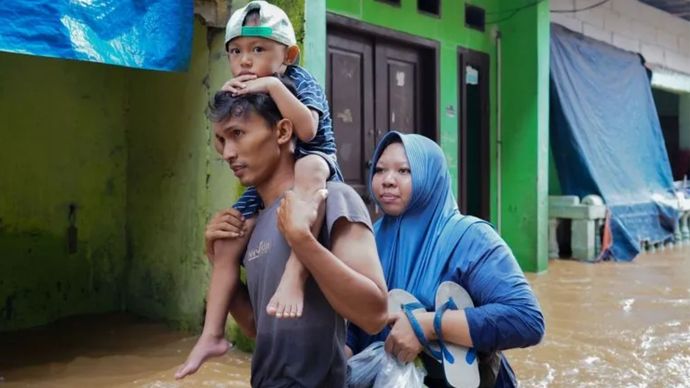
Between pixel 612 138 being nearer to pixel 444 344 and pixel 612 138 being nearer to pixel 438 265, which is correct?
pixel 438 265

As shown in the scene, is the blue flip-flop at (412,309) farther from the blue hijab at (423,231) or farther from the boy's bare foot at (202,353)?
the boy's bare foot at (202,353)

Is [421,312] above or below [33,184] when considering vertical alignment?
below

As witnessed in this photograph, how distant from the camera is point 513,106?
783cm

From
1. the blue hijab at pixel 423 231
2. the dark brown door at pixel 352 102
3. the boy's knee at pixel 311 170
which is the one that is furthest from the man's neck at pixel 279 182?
the dark brown door at pixel 352 102

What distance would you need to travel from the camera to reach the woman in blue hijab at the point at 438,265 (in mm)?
1997

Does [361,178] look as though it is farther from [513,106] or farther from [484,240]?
[484,240]

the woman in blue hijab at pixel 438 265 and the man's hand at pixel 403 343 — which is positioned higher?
the woman in blue hijab at pixel 438 265

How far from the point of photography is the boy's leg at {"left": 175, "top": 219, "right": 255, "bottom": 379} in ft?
5.38

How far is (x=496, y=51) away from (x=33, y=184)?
5268mm

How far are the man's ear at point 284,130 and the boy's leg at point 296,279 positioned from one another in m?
0.10

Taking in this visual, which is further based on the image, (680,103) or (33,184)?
(680,103)

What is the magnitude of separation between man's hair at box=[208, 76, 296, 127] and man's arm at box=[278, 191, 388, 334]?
0.22 metres

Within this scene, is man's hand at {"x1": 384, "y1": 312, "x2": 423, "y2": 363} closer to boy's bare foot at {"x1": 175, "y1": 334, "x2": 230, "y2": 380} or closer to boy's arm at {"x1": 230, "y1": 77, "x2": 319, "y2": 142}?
boy's bare foot at {"x1": 175, "y1": 334, "x2": 230, "y2": 380}

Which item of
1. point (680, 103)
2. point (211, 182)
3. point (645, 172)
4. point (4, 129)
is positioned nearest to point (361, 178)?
point (211, 182)
